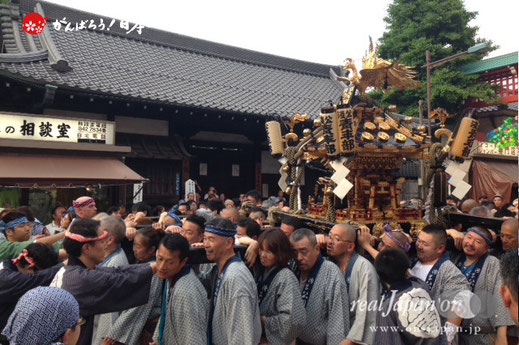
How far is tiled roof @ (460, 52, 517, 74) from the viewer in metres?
17.7

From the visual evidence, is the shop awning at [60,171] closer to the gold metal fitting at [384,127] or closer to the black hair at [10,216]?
the black hair at [10,216]

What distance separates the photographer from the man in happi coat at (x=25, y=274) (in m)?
2.83

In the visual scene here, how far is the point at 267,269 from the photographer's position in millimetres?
3242

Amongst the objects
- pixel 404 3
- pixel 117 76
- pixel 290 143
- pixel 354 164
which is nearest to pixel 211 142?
pixel 117 76

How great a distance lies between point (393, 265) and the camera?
2.89 meters

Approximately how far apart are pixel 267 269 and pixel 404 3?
21.6m

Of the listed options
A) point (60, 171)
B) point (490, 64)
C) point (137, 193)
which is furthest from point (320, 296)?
point (490, 64)

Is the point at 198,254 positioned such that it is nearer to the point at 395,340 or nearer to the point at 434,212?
the point at 395,340

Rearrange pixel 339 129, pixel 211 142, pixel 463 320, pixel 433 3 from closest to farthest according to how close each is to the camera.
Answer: pixel 463 320
pixel 339 129
pixel 211 142
pixel 433 3

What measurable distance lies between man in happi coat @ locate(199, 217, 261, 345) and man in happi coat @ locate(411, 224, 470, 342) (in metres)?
1.74

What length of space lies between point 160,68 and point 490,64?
624 inches

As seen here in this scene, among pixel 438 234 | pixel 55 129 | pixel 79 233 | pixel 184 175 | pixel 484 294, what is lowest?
pixel 484 294

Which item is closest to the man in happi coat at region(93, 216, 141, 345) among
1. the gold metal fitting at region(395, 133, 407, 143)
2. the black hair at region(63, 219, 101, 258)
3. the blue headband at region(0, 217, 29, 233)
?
the black hair at region(63, 219, 101, 258)

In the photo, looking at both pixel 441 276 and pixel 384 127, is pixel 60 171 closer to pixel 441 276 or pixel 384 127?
pixel 384 127
